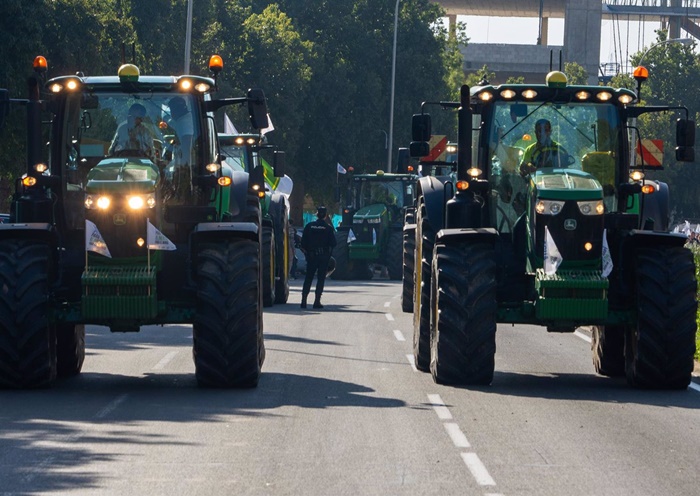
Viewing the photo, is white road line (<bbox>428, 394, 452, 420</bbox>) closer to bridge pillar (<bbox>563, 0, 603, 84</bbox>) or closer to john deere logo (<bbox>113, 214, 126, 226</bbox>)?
john deere logo (<bbox>113, 214, 126, 226</bbox>)

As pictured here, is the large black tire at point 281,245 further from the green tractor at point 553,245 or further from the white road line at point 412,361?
the green tractor at point 553,245

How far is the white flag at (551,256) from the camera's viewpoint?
606 inches

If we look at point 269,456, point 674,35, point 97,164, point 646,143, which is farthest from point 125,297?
point 674,35

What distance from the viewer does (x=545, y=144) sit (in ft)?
54.3

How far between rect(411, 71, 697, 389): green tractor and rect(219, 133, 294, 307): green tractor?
10074 mm

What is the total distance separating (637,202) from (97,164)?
19.5 ft

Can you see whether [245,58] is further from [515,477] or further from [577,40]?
[515,477]

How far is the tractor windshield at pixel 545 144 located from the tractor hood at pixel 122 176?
3.73 meters

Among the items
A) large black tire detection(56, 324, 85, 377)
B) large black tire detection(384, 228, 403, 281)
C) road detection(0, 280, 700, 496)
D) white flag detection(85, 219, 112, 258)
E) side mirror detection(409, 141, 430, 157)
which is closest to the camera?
road detection(0, 280, 700, 496)

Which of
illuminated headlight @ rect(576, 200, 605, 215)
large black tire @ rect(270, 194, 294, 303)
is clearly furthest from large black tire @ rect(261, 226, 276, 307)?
illuminated headlight @ rect(576, 200, 605, 215)

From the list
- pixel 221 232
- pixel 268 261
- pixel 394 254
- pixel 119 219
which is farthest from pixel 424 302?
pixel 394 254

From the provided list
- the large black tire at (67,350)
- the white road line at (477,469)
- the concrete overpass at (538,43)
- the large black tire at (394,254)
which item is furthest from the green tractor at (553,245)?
the concrete overpass at (538,43)

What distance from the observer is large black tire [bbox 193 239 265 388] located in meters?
14.7

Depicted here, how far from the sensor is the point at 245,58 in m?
64.4
